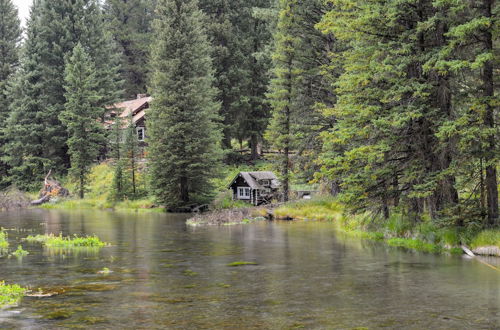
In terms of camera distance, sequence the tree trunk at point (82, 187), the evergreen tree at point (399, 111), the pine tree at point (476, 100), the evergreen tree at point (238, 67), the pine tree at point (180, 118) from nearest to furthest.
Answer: the pine tree at point (476, 100) < the evergreen tree at point (399, 111) < the pine tree at point (180, 118) < the tree trunk at point (82, 187) < the evergreen tree at point (238, 67)

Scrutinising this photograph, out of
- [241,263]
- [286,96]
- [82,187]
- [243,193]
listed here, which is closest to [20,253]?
[241,263]

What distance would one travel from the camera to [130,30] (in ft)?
299

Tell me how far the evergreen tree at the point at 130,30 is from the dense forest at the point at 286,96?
34cm

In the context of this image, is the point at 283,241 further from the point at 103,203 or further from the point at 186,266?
the point at 103,203

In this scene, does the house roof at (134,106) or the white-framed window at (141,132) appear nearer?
the white-framed window at (141,132)

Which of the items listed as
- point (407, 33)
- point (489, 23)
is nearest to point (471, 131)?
point (489, 23)

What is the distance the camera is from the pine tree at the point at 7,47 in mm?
72919

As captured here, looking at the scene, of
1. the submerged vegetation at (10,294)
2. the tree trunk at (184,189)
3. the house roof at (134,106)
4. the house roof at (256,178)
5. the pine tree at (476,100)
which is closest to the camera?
the submerged vegetation at (10,294)

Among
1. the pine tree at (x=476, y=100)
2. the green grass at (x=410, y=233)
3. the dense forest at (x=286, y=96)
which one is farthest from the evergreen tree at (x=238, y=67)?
the pine tree at (x=476, y=100)

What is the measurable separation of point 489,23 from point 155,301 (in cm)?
1512

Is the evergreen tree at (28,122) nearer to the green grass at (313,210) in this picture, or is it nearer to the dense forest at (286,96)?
the dense forest at (286,96)

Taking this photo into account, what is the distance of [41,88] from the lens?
6881cm

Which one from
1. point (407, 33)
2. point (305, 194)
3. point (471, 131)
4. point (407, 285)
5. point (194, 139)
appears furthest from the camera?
point (305, 194)

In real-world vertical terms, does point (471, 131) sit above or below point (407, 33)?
below
